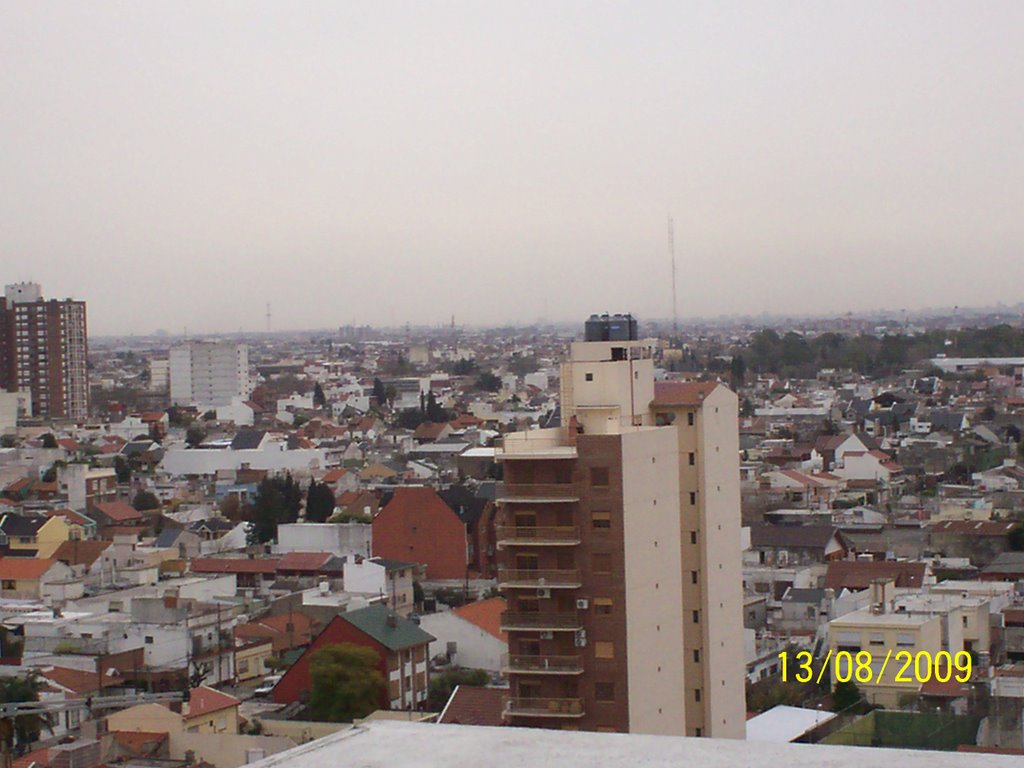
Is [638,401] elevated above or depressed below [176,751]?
above

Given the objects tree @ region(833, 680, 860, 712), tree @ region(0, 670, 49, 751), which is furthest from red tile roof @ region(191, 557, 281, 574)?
tree @ region(833, 680, 860, 712)

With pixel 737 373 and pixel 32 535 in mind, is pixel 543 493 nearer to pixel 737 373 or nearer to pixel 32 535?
pixel 32 535

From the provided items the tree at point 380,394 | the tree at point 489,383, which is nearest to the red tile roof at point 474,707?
the tree at point 380,394

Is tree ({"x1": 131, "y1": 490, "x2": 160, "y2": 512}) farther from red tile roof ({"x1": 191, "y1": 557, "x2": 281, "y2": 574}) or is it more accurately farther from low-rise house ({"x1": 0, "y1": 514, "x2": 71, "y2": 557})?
red tile roof ({"x1": 191, "y1": 557, "x2": 281, "y2": 574})

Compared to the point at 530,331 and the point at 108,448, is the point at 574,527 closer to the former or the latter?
the point at 108,448

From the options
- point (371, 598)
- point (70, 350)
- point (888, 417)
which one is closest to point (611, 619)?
point (371, 598)

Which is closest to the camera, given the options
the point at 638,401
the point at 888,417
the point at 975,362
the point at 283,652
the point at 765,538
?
the point at 638,401

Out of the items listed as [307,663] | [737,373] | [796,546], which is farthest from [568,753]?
[737,373]
